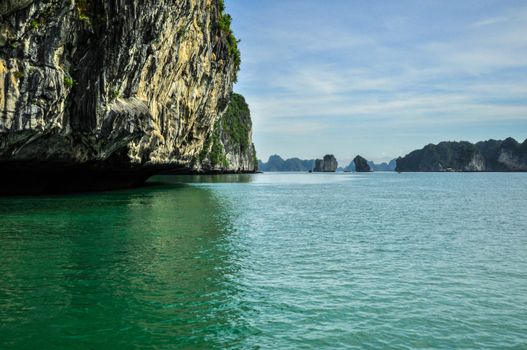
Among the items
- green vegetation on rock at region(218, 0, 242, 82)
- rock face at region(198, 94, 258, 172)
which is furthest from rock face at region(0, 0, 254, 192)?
rock face at region(198, 94, 258, 172)

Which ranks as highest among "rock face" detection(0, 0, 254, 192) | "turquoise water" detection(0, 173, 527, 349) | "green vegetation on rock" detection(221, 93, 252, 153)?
"green vegetation on rock" detection(221, 93, 252, 153)

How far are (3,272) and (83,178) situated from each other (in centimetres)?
3437

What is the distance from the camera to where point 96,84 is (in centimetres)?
3319

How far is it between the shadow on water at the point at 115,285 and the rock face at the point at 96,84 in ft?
25.5

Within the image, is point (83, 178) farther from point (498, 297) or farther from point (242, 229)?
point (498, 297)

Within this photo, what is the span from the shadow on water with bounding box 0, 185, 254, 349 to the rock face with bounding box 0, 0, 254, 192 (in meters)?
7.76

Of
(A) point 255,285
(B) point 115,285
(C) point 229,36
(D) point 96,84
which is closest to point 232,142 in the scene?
(C) point 229,36

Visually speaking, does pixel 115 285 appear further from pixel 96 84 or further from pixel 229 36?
pixel 229 36

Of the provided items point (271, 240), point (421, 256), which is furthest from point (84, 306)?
point (421, 256)

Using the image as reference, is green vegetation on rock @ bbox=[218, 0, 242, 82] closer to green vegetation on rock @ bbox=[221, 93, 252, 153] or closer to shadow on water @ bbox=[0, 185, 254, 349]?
shadow on water @ bbox=[0, 185, 254, 349]

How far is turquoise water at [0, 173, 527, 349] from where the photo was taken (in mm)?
9438

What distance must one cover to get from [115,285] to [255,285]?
156 inches

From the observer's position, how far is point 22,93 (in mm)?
26797

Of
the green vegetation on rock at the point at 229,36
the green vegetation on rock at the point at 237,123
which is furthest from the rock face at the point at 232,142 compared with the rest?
the green vegetation on rock at the point at 229,36
